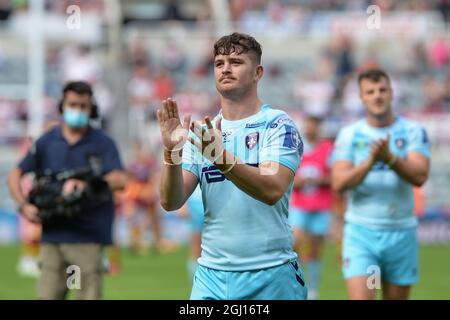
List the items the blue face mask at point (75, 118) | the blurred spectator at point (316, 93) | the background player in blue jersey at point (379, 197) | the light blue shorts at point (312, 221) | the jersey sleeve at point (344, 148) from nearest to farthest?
the background player in blue jersey at point (379, 197), the jersey sleeve at point (344, 148), the blue face mask at point (75, 118), the light blue shorts at point (312, 221), the blurred spectator at point (316, 93)

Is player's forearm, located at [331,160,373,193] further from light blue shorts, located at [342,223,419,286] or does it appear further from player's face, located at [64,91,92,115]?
player's face, located at [64,91,92,115]

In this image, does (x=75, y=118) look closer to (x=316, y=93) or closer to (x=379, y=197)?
(x=379, y=197)

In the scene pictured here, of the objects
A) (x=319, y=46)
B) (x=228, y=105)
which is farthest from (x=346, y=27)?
(x=228, y=105)

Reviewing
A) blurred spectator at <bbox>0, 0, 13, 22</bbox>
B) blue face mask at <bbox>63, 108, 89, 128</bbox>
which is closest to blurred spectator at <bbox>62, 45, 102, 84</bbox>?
blurred spectator at <bbox>0, 0, 13, 22</bbox>

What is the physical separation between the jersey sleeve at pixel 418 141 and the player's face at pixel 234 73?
11.0 ft

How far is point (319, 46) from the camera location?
103 feet

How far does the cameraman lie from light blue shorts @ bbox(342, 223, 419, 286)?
7.15 feet

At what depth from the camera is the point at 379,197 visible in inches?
375

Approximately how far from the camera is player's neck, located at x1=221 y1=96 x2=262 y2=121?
6.64m

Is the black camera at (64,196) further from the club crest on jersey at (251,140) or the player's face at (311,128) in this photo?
the player's face at (311,128)

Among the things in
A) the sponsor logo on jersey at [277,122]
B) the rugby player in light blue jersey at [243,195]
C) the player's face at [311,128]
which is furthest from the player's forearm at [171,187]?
the player's face at [311,128]

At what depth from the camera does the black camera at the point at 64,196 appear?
9719 mm

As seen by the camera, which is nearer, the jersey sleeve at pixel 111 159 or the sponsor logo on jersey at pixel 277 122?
the sponsor logo on jersey at pixel 277 122

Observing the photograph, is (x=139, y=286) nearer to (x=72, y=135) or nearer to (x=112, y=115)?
(x=72, y=135)
